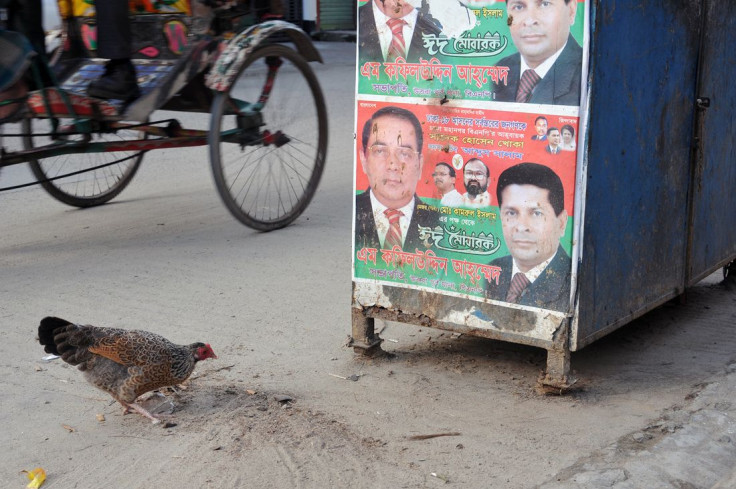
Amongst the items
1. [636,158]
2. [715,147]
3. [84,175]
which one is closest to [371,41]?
[636,158]

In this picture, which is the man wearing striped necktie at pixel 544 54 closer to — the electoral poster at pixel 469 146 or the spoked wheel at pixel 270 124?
the electoral poster at pixel 469 146

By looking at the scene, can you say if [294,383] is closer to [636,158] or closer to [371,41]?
[371,41]

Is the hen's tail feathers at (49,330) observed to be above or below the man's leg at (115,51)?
below

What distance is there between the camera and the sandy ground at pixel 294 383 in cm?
319

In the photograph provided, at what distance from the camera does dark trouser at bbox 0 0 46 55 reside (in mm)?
5367

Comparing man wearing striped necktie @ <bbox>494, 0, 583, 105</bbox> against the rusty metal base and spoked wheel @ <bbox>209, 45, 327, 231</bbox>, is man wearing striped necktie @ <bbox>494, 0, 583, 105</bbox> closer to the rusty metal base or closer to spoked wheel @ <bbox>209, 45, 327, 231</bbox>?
the rusty metal base

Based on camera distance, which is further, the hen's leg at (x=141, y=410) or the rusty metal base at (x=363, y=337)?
the rusty metal base at (x=363, y=337)

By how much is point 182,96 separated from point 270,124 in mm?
697

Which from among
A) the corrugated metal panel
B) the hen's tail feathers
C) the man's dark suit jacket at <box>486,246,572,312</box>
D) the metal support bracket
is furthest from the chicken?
the corrugated metal panel

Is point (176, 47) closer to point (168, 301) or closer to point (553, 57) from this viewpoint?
point (168, 301)

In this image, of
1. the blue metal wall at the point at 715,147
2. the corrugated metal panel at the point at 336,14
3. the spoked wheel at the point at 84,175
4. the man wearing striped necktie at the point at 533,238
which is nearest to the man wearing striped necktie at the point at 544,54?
the man wearing striped necktie at the point at 533,238

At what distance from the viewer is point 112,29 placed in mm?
5629

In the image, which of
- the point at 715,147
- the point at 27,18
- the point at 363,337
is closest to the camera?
→ the point at 363,337

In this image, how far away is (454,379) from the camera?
398cm
